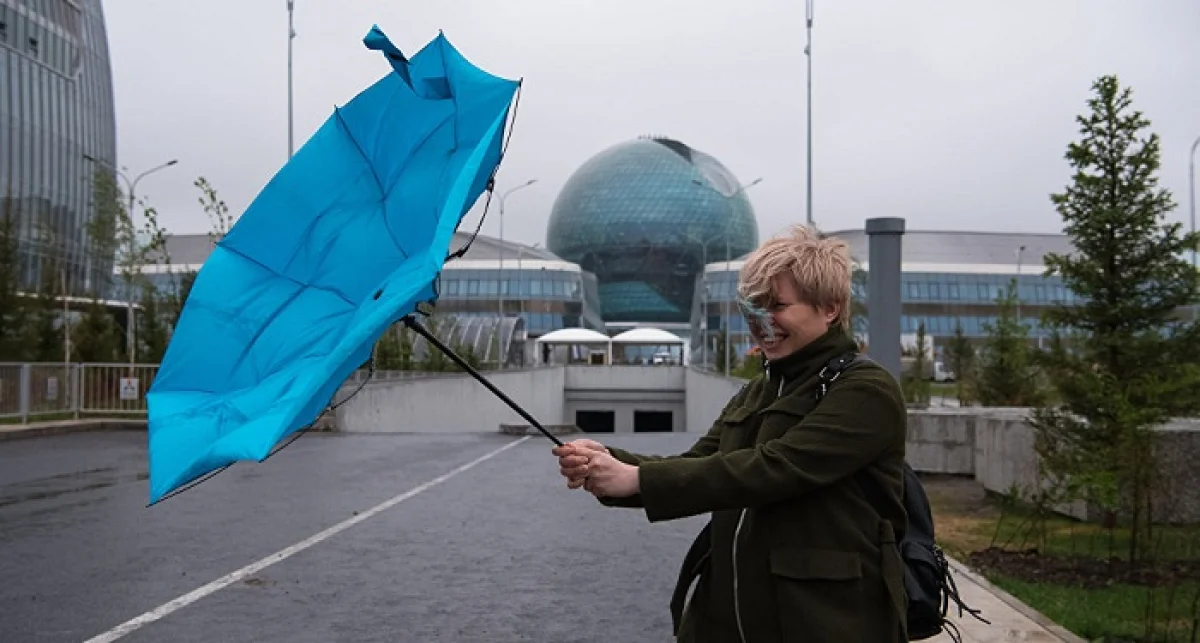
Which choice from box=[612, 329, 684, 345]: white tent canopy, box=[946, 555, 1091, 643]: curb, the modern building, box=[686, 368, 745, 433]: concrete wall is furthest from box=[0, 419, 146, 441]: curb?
the modern building

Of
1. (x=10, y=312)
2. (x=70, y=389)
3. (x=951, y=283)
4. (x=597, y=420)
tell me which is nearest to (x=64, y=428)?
(x=70, y=389)

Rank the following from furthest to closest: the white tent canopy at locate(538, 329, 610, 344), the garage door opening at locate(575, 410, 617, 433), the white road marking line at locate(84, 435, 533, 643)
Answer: the white tent canopy at locate(538, 329, 610, 344) → the garage door opening at locate(575, 410, 617, 433) → the white road marking line at locate(84, 435, 533, 643)

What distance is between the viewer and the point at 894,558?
2.64 meters

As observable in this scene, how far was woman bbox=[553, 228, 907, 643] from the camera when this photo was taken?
258 centimetres

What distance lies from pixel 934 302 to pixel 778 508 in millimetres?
91222

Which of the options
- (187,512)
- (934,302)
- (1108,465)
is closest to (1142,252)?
(1108,465)

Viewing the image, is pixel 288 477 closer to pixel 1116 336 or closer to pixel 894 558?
pixel 1116 336

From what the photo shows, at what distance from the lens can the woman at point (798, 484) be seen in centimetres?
258

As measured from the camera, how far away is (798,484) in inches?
101

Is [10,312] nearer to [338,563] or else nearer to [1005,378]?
[1005,378]

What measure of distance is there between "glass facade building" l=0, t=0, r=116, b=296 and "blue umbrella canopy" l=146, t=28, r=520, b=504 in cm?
5173

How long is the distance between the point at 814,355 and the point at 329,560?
20.1 feet

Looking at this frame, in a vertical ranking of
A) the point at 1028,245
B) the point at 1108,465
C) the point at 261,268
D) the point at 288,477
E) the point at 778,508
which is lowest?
the point at 288,477

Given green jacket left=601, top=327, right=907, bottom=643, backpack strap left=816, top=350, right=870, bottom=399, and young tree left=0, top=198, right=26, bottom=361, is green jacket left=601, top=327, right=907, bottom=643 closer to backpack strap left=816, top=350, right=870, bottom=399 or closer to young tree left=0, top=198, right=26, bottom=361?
backpack strap left=816, top=350, right=870, bottom=399
